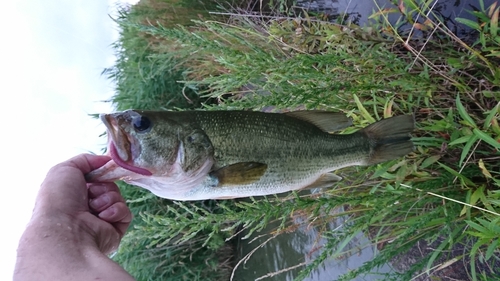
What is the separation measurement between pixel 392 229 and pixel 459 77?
1.23 m

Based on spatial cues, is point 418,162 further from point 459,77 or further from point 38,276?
point 38,276

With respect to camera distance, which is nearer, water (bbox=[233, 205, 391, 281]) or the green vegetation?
the green vegetation

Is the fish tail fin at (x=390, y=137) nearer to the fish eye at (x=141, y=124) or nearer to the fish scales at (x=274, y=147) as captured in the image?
the fish scales at (x=274, y=147)

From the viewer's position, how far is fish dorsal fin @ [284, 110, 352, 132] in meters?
2.30

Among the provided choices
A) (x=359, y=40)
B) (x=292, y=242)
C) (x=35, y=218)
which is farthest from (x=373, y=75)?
(x=292, y=242)

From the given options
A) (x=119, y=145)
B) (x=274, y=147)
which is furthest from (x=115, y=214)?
(x=274, y=147)

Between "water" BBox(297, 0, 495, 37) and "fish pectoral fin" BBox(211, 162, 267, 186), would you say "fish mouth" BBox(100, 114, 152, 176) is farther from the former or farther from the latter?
"water" BBox(297, 0, 495, 37)

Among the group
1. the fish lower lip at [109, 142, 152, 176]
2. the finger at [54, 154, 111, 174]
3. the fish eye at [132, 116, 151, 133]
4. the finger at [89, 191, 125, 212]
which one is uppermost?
the fish eye at [132, 116, 151, 133]

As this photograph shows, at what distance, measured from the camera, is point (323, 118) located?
7.64 ft

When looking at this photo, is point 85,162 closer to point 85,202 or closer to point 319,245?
point 85,202

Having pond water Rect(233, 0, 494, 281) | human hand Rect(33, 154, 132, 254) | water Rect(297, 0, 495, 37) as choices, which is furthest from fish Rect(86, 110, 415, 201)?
water Rect(297, 0, 495, 37)

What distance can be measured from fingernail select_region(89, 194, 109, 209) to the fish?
0.13 metres

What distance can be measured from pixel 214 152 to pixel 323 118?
648 mm

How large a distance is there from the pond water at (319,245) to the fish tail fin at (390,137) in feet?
2.92
